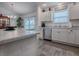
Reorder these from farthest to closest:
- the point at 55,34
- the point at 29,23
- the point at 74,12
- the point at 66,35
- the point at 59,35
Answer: the point at 55,34
the point at 59,35
the point at 66,35
the point at 74,12
the point at 29,23

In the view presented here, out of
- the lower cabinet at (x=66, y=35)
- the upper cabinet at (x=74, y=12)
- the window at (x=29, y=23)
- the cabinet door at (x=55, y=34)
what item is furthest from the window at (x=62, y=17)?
the window at (x=29, y=23)

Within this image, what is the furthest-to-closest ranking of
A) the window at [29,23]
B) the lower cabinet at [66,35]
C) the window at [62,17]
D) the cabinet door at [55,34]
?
the cabinet door at [55,34] → the window at [62,17] → the lower cabinet at [66,35] → the window at [29,23]

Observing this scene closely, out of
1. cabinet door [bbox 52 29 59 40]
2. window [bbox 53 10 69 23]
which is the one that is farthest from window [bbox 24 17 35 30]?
cabinet door [bbox 52 29 59 40]

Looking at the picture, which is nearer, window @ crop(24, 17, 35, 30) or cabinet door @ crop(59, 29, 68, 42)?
window @ crop(24, 17, 35, 30)

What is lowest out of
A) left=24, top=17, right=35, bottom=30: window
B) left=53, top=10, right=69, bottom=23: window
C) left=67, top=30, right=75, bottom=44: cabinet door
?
left=67, top=30, right=75, bottom=44: cabinet door

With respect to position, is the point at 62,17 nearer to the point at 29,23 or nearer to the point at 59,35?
the point at 59,35

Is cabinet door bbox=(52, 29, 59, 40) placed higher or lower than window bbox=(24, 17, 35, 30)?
lower

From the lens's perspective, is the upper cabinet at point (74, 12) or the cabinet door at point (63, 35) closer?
the upper cabinet at point (74, 12)

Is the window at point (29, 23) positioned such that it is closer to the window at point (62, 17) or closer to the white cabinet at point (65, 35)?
the window at point (62, 17)

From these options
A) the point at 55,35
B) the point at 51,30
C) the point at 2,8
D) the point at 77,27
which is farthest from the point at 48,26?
the point at 2,8

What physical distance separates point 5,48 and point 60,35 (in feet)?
8.91

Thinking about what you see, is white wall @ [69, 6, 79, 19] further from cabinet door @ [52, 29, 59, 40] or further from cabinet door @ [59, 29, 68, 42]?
cabinet door @ [52, 29, 59, 40]

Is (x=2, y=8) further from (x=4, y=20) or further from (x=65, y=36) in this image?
(x=65, y=36)

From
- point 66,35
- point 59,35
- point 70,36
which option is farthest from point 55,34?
point 70,36
